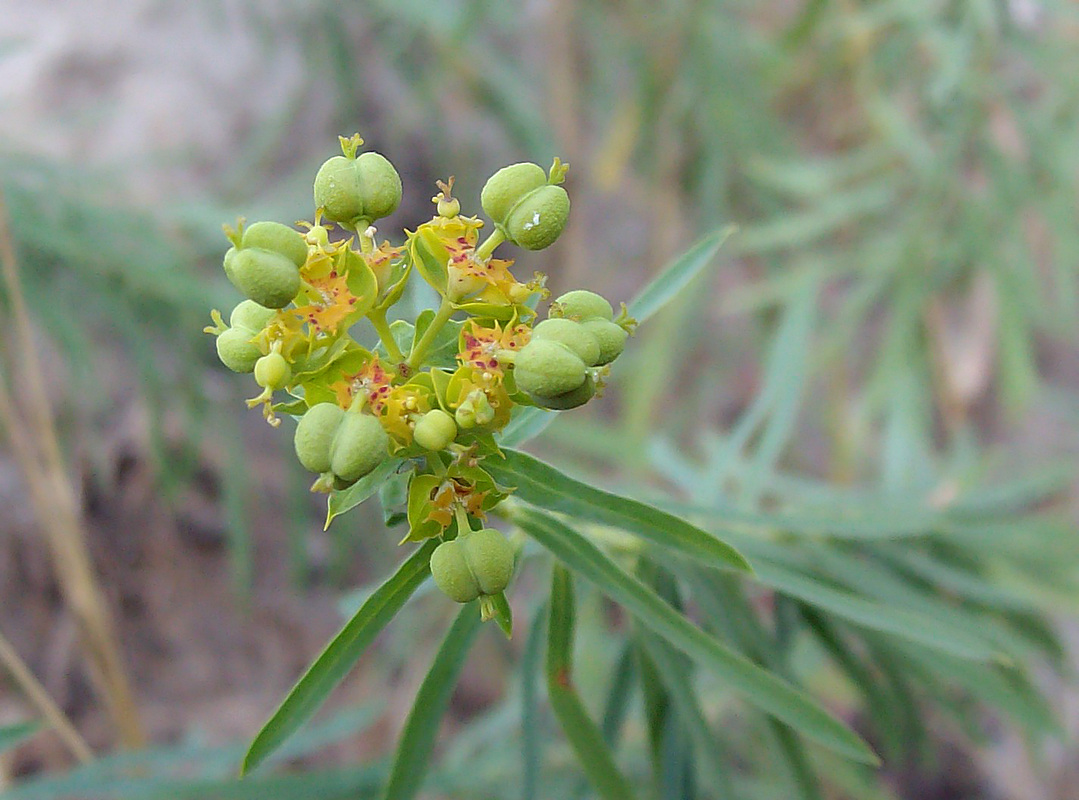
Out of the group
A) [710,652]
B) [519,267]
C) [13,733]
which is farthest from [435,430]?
[519,267]

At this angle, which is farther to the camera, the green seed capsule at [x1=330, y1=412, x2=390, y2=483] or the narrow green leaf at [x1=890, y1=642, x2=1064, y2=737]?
the narrow green leaf at [x1=890, y1=642, x2=1064, y2=737]

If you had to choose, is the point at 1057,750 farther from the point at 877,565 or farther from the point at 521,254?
the point at 521,254

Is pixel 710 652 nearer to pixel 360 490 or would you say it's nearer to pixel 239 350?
pixel 360 490

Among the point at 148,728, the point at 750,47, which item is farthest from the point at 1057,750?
the point at 148,728

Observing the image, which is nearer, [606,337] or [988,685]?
[606,337]

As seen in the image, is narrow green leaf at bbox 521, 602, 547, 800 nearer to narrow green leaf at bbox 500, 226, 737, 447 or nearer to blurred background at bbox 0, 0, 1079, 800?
narrow green leaf at bbox 500, 226, 737, 447

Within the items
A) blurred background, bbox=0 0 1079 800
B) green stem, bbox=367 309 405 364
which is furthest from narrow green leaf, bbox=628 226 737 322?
blurred background, bbox=0 0 1079 800
